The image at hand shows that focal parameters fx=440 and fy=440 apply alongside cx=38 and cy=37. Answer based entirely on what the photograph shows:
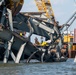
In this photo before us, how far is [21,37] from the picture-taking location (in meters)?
88.2

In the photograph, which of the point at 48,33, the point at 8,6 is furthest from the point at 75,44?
the point at 8,6

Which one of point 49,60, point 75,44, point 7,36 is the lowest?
point 75,44

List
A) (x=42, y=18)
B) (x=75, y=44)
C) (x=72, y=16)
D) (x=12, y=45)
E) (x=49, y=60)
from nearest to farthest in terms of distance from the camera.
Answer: (x=12, y=45) < (x=49, y=60) < (x=42, y=18) < (x=72, y=16) < (x=75, y=44)

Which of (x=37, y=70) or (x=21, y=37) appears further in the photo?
(x=21, y=37)

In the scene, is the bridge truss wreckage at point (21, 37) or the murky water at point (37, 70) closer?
the murky water at point (37, 70)

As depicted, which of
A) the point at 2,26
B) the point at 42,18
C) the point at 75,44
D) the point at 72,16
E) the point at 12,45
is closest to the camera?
the point at 2,26

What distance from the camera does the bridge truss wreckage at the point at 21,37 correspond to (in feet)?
281

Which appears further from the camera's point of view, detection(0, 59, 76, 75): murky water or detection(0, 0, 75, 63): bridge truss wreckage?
detection(0, 0, 75, 63): bridge truss wreckage

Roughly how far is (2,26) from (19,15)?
18094mm

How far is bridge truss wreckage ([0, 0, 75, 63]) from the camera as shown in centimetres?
8562

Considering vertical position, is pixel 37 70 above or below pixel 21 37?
below

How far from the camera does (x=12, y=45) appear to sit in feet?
296

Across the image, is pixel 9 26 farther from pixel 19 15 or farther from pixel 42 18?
pixel 42 18

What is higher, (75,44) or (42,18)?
(42,18)
